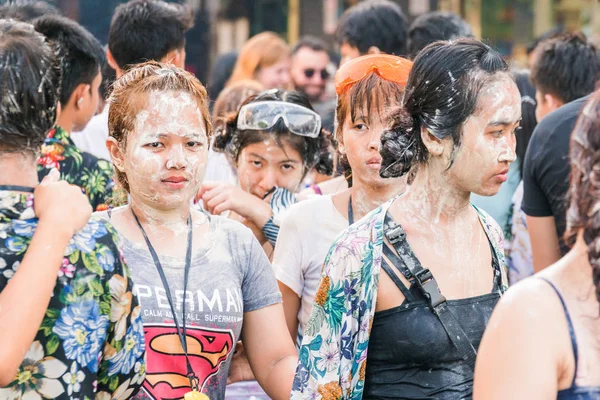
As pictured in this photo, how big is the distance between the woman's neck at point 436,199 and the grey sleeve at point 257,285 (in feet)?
1.62

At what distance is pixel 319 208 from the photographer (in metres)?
3.57

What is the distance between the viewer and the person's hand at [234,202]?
13.0ft

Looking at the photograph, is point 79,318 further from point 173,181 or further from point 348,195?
point 348,195

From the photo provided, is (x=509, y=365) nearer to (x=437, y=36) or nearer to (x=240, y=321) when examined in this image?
(x=240, y=321)

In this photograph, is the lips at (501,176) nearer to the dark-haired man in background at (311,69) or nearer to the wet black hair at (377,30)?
the wet black hair at (377,30)

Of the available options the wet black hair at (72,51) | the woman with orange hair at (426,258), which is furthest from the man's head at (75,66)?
the woman with orange hair at (426,258)

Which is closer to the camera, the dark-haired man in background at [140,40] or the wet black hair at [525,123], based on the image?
the dark-haired man in background at [140,40]

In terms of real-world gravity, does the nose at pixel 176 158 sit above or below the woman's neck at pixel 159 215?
above

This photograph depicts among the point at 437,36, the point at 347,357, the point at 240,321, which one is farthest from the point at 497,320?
the point at 437,36

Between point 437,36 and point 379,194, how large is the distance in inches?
99.1

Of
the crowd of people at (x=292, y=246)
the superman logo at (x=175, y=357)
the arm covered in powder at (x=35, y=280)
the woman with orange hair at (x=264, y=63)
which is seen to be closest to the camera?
the crowd of people at (x=292, y=246)

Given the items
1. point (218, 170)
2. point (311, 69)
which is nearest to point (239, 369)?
point (218, 170)

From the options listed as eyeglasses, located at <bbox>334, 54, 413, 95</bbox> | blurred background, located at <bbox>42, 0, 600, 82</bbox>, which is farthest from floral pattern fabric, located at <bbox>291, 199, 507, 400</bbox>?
blurred background, located at <bbox>42, 0, 600, 82</bbox>

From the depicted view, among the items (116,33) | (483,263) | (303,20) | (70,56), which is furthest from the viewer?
(303,20)
